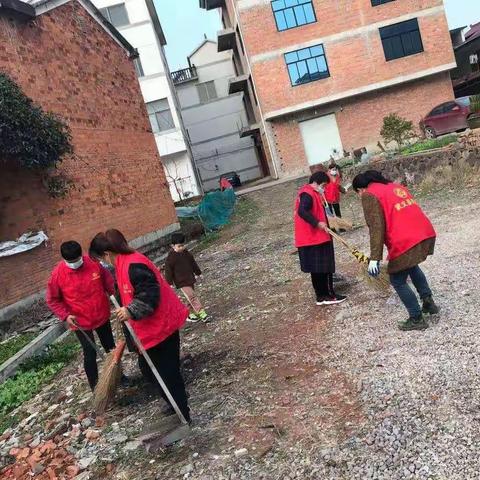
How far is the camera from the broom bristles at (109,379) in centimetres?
420

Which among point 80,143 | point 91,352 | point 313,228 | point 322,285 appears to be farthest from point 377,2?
point 91,352

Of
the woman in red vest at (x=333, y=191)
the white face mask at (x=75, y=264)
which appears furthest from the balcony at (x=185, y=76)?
the white face mask at (x=75, y=264)

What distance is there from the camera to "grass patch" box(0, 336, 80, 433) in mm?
5814

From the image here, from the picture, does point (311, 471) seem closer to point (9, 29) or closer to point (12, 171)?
point (12, 171)

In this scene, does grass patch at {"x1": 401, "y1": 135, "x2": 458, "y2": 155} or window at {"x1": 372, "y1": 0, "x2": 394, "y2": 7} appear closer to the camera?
grass patch at {"x1": 401, "y1": 135, "x2": 458, "y2": 155}

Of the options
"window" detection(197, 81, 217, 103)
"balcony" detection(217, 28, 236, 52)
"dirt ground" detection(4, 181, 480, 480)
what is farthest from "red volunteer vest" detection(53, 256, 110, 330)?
"window" detection(197, 81, 217, 103)

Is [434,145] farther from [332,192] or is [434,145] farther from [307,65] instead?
[307,65]

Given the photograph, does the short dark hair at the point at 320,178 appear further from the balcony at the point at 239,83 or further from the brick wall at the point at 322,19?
the balcony at the point at 239,83

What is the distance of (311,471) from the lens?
3.00 m

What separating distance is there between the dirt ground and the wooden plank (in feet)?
2.88

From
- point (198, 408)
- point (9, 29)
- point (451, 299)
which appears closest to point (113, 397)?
point (198, 408)

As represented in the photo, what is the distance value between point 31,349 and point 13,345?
60cm

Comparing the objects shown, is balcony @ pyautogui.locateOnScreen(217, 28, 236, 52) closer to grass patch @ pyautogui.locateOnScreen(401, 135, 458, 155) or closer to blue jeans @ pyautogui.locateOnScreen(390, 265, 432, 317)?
grass patch @ pyautogui.locateOnScreen(401, 135, 458, 155)

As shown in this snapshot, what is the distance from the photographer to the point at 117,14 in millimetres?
27078
